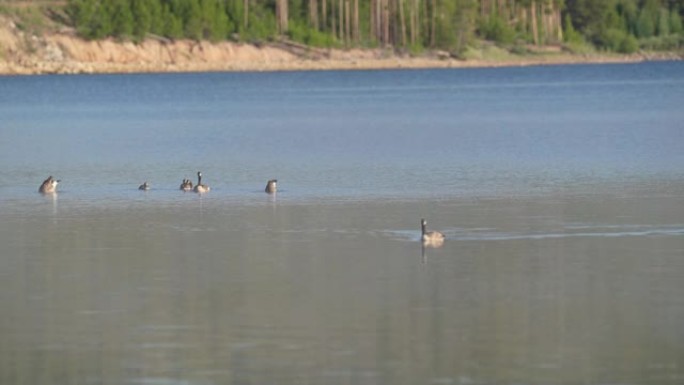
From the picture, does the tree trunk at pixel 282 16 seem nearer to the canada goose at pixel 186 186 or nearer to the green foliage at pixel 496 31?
the green foliage at pixel 496 31

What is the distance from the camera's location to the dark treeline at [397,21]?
461 feet

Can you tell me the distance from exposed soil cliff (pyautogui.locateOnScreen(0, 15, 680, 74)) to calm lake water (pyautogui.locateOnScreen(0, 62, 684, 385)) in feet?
273

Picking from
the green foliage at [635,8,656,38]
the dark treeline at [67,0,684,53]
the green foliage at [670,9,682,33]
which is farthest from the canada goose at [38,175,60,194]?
the green foliage at [670,9,682,33]

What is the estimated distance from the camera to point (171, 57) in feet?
462

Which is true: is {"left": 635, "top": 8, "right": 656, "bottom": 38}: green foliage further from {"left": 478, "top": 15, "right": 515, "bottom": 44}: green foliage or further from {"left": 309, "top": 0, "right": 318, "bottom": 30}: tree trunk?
{"left": 309, "top": 0, "right": 318, "bottom": 30}: tree trunk

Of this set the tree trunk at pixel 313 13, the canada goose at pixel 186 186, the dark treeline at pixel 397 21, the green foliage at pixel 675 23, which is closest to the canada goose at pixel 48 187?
the canada goose at pixel 186 186

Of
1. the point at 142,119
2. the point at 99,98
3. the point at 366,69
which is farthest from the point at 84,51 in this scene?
the point at 142,119

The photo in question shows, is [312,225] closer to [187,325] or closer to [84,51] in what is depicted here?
[187,325]

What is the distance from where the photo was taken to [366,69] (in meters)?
146

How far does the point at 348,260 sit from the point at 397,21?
136 metres

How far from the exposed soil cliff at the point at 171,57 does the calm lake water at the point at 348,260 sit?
273ft

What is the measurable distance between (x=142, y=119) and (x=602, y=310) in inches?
1909

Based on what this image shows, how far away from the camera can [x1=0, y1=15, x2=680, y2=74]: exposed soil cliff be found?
438 feet

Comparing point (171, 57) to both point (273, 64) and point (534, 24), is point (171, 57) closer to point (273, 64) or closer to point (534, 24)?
point (273, 64)
